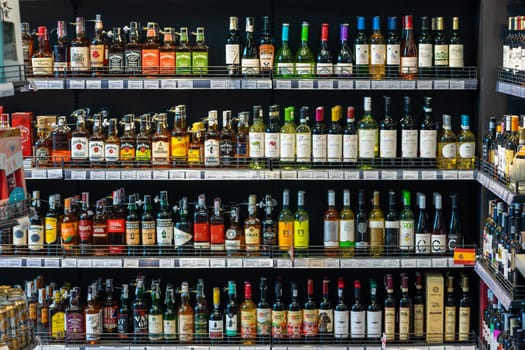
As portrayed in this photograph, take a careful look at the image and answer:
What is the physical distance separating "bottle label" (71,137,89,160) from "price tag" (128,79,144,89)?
1.35ft

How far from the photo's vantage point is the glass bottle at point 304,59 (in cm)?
526

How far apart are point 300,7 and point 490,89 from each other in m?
1.24

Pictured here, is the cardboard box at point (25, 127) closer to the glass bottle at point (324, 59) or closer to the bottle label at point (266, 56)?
the bottle label at point (266, 56)

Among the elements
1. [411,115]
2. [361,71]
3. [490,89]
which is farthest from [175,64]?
[490,89]

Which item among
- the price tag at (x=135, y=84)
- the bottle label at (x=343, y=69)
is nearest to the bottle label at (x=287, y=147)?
the bottle label at (x=343, y=69)

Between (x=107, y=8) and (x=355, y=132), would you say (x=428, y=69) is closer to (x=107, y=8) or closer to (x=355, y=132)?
(x=355, y=132)

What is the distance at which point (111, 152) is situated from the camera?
5340mm

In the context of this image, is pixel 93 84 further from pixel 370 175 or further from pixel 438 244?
pixel 438 244

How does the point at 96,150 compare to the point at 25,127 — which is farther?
the point at 25,127

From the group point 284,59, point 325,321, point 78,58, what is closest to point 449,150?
point 284,59

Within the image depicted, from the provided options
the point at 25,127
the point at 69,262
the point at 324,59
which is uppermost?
the point at 324,59

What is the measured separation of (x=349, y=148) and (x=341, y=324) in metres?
1.01

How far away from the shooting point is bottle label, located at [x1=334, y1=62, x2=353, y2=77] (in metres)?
5.27

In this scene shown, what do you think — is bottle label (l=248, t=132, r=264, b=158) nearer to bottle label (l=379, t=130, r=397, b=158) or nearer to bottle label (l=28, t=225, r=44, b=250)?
bottle label (l=379, t=130, r=397, b=158)
